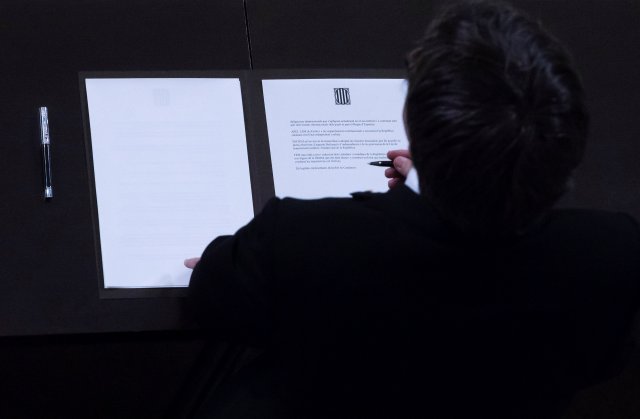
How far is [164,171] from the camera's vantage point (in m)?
1.22

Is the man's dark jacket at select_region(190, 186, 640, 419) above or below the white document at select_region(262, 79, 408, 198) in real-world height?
below

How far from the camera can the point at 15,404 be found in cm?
177

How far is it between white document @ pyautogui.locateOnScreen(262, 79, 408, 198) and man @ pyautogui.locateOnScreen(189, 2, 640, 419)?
0.29m

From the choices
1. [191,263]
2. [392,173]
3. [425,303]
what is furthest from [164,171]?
[425,303]

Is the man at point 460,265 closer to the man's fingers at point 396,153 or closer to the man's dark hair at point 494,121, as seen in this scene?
the man's dark hair at point 494,121

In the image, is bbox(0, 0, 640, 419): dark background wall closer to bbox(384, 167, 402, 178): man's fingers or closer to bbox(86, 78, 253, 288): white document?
bbox(86, 78, 253, 288): white document

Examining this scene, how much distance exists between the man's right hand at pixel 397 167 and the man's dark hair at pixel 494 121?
0.33 meters

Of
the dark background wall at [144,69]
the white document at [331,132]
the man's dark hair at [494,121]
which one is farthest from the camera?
the white document at [331,132]

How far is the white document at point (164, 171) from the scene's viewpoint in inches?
46.0

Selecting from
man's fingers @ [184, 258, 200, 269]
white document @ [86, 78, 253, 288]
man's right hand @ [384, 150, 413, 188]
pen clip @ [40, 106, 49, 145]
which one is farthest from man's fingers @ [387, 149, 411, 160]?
pen clip @ [40, 106, 49, 145]

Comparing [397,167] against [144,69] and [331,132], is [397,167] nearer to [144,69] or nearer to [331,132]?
[331,132]

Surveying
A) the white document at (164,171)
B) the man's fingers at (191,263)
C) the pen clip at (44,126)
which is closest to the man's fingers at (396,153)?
the white document at (164,171)

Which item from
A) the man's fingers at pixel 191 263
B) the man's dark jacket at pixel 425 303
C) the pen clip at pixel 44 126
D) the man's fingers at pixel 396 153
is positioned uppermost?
the pen clip at pixel 44 126

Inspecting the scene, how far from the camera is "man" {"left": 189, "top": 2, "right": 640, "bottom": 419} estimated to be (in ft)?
2.74
